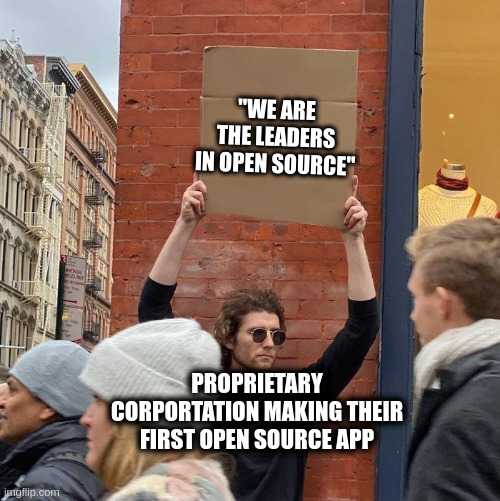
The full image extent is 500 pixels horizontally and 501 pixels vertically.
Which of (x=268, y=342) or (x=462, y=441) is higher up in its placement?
(x=268, y=342)

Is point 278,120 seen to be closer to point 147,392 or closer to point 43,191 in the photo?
point 147,392

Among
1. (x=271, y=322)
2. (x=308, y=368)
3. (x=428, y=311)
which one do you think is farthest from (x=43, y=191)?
(x=428, y=311)

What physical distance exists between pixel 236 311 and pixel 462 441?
6.30 feet

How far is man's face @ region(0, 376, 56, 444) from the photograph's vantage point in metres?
3.46

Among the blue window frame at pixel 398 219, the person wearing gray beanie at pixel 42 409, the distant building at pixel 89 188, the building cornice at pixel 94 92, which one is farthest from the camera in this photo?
the distant building at pixel 89 188

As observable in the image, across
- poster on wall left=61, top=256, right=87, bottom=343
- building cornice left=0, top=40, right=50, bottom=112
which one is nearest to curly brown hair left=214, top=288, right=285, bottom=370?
poster on wall left=61, top=256, right=87, bottom=343

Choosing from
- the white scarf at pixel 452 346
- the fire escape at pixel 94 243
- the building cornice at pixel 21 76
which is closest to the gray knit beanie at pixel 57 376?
the white scarf at pixel 452 346

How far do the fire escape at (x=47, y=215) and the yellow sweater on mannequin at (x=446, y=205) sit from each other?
63.0 metres

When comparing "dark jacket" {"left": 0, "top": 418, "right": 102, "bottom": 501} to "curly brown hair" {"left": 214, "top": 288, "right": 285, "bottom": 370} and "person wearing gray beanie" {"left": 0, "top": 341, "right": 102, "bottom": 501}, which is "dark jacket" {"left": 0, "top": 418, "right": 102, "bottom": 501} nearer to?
"person wearing gray beanie" {"left": 0, "top": 341, "right": 102, "bottom": 501}

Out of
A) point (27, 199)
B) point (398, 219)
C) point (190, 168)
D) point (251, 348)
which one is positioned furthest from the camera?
point (27, 199)

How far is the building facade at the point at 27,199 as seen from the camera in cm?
6384

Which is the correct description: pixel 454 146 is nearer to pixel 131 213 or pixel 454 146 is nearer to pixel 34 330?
pixel 131 213

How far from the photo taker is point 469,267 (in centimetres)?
282

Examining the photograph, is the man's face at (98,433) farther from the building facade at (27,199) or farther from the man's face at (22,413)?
the building facade at (27,199)
